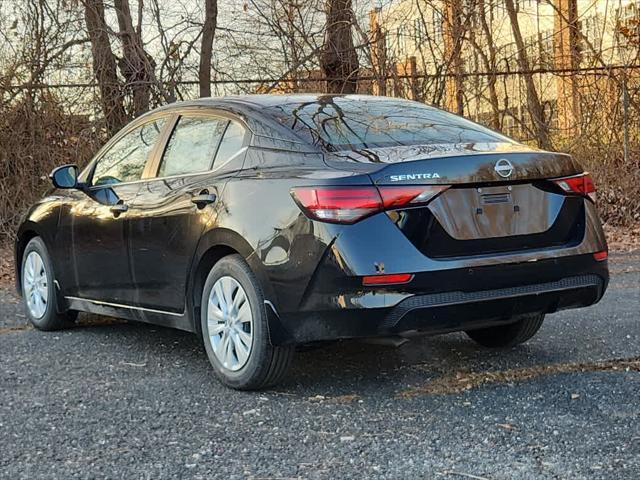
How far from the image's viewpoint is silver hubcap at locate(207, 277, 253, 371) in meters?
4.40

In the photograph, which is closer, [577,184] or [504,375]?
[577,184]

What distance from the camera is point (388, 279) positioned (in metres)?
3.93

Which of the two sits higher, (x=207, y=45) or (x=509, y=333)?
(x=207, y=45)

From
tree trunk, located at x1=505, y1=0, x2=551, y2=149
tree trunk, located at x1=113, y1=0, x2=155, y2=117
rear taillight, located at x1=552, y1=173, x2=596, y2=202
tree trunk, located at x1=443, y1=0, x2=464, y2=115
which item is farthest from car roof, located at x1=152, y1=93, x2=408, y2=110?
tree trunk, located at x1=505, y1=0, x2=551, y2=149

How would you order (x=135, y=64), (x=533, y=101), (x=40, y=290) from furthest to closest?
(x=533, y=101), (x=135, y=64), (x=40, y=290)

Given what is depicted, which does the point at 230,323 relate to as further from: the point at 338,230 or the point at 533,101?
the point at 533,101

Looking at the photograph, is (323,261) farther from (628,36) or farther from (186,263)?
(628,36)

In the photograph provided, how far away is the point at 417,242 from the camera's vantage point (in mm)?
3994

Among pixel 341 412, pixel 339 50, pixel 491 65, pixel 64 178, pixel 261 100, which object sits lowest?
pixel 341 412

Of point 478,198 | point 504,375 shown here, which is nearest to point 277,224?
point 478,198

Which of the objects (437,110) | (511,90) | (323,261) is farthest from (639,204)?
(323,261)

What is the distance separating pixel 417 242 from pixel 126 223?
6.77 ft

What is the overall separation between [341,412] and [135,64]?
905 centimetres

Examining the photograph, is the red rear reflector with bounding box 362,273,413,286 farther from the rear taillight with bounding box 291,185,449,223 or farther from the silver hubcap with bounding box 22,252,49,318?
the silver hubcap with bounding box 22,252,49,318
